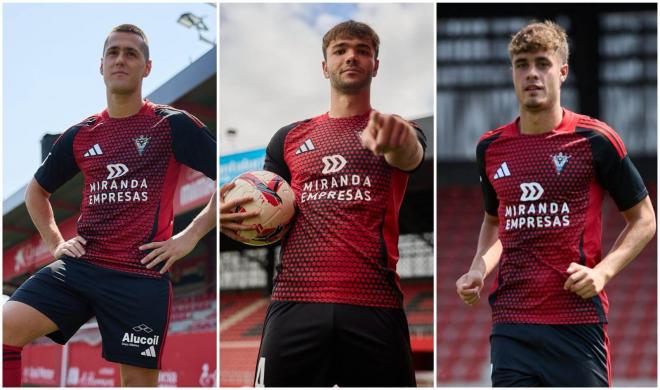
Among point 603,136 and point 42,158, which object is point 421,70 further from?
point 42,158

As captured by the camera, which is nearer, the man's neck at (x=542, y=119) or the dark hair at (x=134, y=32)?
the man's neck at (x=542, y=119)

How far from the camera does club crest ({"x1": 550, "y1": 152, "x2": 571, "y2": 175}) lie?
10.5ft

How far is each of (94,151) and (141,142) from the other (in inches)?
10.1

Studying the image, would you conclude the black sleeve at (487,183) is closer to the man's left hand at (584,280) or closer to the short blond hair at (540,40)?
the short blond hair at (540,40)

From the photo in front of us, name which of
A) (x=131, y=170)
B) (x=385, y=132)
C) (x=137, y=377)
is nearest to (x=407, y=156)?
(x=385, y=132)

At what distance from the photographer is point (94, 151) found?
4016mm

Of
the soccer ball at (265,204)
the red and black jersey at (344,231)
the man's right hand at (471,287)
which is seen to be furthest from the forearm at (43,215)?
the man's right hand at (471,287)

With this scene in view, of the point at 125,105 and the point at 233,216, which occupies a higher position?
the point at 125,105

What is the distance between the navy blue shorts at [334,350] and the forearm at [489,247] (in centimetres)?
49

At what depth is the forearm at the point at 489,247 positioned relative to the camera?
11.1ft

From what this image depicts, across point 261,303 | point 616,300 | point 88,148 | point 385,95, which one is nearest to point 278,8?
point 385,95

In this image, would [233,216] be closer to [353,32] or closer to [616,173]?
[353,32]

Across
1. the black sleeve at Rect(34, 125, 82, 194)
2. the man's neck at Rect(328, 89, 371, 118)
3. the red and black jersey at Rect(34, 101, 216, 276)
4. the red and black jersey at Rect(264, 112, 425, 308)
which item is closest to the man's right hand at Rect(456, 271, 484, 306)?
the red and black jersey at Rect(264, 112, 425, 308)

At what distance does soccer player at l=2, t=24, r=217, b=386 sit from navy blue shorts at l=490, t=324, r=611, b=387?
167cm
